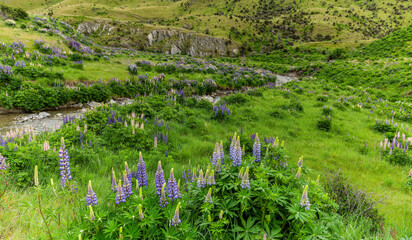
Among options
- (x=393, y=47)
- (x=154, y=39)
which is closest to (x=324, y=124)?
(x=393, y=47)

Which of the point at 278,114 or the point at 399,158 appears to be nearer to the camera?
the point at 399,158

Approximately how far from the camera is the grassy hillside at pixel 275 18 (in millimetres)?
72000

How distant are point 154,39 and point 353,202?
59748 mm

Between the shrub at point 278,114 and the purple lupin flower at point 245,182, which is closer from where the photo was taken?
the purple lupin flower at point 245,182

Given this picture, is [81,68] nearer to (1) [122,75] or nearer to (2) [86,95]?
(1) [122,75]

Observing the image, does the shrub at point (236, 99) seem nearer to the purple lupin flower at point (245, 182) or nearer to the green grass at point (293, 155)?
the green grass at point (293, 155)

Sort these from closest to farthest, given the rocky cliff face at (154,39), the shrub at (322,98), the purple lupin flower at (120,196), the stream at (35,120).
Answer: the purple lupin flower at (120,196), the stream at (35,120), the shrub at (322,98), the rocky cliff face at (154,39)

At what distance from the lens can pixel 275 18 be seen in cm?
9869

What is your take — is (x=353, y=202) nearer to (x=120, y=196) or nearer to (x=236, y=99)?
(x=120, y=196)

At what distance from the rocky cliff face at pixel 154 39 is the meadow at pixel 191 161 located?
37.4 m

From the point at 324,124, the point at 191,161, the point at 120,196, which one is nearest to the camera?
the point at 120,196

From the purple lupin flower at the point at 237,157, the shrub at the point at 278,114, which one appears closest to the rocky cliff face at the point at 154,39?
the shrub at the point at 278,114

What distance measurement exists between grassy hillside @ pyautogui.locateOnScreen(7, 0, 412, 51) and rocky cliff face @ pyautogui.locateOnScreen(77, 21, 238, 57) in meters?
8.92

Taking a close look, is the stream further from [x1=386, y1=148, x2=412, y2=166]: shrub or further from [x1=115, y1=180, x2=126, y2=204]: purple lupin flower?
[x1=386, y1=148, x2=412, y2=166]: shrub
